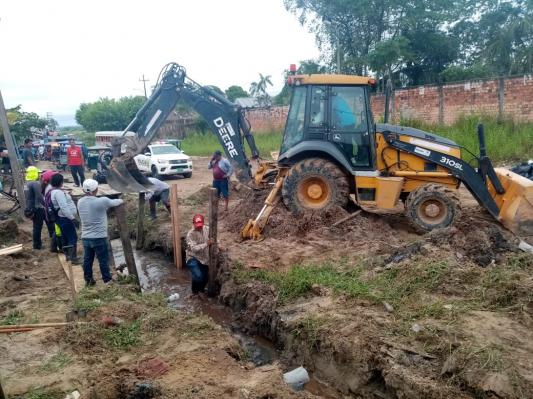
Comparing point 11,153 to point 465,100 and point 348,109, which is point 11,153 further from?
point 465,100

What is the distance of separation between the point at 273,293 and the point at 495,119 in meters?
13.5

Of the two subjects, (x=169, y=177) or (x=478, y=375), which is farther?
(x=169, y=177)

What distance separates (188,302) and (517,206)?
6013 millimetres

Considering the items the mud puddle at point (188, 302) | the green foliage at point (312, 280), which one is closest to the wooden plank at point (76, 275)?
the mud puddle at point (188, 302)

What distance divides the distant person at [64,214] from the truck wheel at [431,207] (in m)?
6.04

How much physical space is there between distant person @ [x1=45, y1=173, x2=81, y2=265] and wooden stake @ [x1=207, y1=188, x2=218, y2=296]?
249cm

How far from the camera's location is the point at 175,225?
891 cm

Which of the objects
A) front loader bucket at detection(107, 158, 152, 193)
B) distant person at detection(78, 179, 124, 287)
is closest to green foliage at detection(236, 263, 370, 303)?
distant person at detection(78, 179, 124, 287)

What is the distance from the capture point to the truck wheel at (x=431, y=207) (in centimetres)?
858

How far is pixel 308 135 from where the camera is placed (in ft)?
29.4

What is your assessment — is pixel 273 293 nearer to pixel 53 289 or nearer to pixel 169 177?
pixel 53 289

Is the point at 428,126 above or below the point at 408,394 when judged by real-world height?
above

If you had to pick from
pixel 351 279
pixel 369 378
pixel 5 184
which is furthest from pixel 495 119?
pixel 5 184

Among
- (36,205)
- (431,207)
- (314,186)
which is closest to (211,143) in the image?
A: (36,205)
